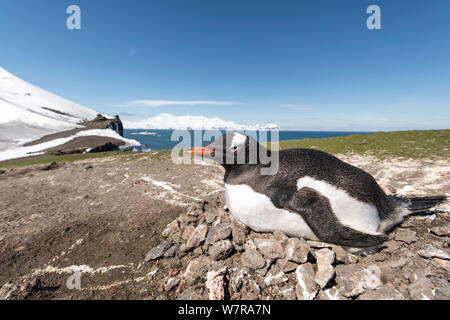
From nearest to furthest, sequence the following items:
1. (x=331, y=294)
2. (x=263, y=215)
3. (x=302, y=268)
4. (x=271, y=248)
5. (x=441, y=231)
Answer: (x=331, y=294), (x=302, y=268), (x=271, y=248), (x=441, y=231), (x=263, y=215)

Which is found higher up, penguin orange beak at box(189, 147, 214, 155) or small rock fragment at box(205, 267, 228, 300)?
penguin orange beak at box(189, 147, 214, 155)

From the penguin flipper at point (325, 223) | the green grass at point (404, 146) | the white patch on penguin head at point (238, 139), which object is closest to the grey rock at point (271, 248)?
the penguin flipper at point (325, 223)

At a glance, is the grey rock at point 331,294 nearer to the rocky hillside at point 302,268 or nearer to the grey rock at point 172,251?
the rocky hillside at point 302,268

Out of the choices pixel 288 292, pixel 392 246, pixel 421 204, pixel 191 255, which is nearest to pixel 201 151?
pixel 191 255

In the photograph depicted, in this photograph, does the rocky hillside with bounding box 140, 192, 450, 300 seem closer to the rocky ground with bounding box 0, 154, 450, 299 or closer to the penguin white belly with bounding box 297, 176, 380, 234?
the rocky ground with bounding box 0, 154, 450, 299

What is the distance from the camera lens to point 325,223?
2939mm

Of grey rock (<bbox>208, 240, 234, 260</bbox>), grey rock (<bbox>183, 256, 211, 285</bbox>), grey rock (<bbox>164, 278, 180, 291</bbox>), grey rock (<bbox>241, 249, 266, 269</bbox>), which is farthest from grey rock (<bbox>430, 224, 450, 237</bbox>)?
grey rock (<bbox>164, 278, 180, 291</bbox>)

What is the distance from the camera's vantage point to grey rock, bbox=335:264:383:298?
2.46 m

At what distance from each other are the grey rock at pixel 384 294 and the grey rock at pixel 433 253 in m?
0.95

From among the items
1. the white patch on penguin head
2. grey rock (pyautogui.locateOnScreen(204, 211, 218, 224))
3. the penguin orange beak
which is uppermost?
the white patch on penguin head

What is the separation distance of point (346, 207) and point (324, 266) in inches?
38.5

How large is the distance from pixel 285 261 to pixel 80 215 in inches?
263

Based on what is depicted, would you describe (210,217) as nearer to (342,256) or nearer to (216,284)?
(216,284)

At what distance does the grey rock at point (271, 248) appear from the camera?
3088mm
